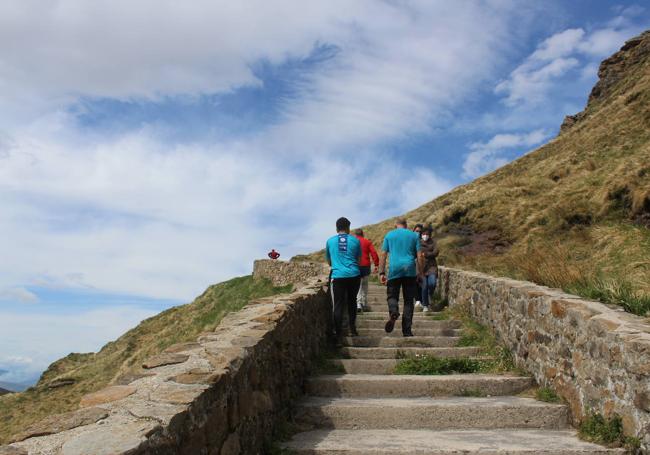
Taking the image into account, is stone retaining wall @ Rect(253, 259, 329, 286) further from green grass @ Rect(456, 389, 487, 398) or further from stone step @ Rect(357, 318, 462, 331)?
green grass @ Rect(456, 389, 487, 398)

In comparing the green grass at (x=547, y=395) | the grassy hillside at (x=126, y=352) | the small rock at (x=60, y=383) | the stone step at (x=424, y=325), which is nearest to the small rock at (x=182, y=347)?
the green grass at (x=547, y=395)

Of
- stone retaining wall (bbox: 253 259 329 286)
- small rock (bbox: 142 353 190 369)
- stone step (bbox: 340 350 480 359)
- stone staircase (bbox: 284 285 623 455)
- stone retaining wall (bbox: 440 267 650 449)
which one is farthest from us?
stone retaining wall (bbox: 253 259 329 286)

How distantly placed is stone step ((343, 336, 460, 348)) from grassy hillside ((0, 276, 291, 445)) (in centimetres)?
1378

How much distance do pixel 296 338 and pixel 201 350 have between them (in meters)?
2.21

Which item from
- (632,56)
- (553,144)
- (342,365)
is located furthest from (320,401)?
(632,56)

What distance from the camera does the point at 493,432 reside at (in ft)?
16.1

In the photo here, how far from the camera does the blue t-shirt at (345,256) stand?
7.91 metres

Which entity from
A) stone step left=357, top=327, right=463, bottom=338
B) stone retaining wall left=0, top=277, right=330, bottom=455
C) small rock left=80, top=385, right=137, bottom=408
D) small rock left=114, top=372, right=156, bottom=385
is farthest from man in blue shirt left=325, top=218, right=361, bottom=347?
small rock left=80, top=385, right=137, bottom=408

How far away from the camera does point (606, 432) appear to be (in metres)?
4.29

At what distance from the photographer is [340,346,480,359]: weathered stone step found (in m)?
7.54

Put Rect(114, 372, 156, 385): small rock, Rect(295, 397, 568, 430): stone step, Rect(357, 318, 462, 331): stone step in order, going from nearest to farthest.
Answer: Rect(114, 372, 156, 385): small rock, Rect(295, 397, 568, 430): stone step, Rect(357, 318, 462, 331): stone step

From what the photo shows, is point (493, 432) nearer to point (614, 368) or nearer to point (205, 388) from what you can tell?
point (614, 368)

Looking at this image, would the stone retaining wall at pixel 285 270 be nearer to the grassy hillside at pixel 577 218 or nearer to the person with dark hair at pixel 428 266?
the grassy hillside at pixel 577 218

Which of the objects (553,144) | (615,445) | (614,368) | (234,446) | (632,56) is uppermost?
(632,56)
